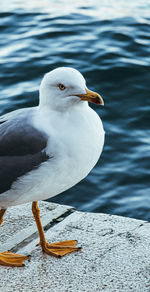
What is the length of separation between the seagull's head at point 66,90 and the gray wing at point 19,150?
0.20m

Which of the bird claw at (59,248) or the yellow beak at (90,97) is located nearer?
the yellow beak at (90,97)

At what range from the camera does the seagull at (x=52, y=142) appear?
3.03 metres

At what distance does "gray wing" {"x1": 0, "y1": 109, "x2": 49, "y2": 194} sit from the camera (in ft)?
10.2

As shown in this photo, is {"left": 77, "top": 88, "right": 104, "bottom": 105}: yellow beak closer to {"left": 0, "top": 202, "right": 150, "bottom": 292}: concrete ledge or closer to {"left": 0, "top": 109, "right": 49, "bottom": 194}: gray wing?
{"left": 0, "top": 109, "right": 49, "bottom": 194}: gray wing

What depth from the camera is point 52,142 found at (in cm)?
305

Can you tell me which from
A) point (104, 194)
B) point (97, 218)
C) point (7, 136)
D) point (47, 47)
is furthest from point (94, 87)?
point (7, 136)

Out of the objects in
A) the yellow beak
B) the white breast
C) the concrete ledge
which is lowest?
the concrete ledge

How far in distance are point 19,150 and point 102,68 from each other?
181 inches

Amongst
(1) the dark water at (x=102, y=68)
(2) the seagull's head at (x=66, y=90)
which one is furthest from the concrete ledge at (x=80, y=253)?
(1) the dark water at (x=102, y=68)

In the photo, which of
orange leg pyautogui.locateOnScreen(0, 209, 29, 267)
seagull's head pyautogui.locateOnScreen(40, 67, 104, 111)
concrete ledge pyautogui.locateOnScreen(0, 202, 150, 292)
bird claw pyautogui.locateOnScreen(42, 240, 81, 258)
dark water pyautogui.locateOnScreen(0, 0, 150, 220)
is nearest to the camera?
seagull's head pyautogui.locateOnScreen(40, 67, 104, 111)

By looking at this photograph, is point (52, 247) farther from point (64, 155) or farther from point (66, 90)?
point (66, 90)

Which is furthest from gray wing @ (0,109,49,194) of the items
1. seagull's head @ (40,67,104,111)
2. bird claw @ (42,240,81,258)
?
bird claw @ (42,240,81,258)

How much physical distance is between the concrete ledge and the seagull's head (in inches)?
38.6

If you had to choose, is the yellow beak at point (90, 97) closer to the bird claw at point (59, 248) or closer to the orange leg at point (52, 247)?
the orange leg at point (52, 247)
